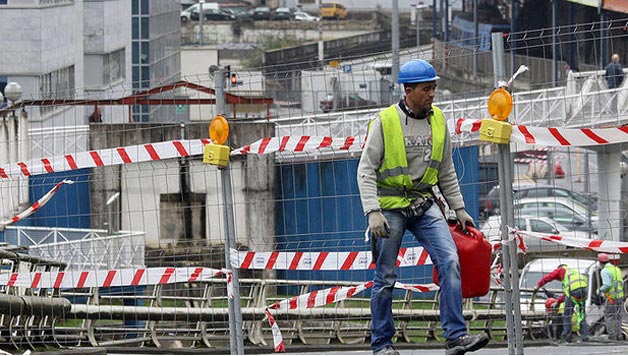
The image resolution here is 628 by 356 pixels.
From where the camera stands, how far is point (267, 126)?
28281 millimetres

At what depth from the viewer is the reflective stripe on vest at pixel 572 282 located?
20.4m

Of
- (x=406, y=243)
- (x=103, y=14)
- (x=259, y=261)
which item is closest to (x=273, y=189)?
(x=406, y=243)

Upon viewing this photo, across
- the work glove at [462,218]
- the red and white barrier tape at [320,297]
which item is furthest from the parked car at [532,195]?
the work glove at [462,218]

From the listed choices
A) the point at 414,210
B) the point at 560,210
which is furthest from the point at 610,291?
the point at 560,210

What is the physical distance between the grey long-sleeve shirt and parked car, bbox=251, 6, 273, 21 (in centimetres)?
9970

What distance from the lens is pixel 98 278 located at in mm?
15125

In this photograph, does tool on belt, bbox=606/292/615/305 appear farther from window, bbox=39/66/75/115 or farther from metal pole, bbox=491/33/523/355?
window, bbox=39/66/75/115

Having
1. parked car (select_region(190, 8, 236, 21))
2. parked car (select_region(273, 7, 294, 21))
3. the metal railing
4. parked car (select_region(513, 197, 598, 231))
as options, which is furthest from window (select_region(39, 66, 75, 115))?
parked car (select_region(273, 7, 294, 21))

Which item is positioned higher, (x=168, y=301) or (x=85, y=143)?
(x=85, y=143)

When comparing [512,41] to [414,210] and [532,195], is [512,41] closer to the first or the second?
[414,210]

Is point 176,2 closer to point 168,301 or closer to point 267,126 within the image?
point 267,126

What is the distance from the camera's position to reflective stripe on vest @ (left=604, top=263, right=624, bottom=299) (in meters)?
20.5

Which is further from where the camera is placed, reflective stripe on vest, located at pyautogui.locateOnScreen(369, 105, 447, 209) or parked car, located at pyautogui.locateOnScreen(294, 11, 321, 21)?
parked car, located at pyautogui.locateOnScreen(294, 11, 321, 21)

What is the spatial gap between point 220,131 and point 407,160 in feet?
6.93
